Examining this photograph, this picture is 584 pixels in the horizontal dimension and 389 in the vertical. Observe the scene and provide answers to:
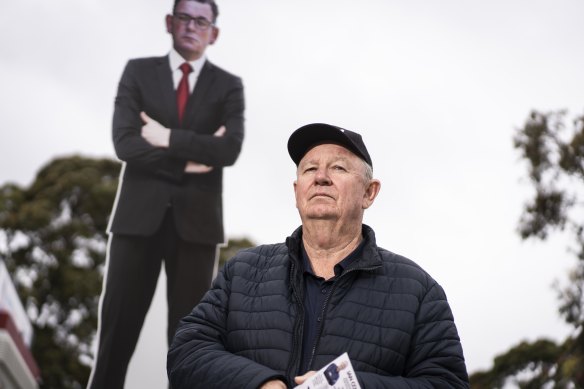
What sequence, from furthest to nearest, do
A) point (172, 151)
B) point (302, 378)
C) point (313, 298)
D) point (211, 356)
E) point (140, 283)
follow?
point (172, 151)
point (140, 283)
point (313, 298)
point (211, 356)
point (302, 378)

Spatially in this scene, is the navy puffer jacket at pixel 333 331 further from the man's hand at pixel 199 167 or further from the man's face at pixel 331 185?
the man's hand at pixel 199 167

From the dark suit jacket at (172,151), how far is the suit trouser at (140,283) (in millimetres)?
76

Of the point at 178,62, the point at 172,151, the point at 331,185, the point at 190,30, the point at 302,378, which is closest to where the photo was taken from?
the point at 302,378

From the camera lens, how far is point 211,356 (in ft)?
7.25

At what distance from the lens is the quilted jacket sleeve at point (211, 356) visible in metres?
2.13

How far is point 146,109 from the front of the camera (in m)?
5.43

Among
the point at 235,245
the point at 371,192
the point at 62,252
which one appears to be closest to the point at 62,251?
the point at 62,252

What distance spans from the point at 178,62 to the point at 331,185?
3.44 m

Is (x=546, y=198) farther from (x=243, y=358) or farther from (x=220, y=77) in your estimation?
(x=243, y=358)

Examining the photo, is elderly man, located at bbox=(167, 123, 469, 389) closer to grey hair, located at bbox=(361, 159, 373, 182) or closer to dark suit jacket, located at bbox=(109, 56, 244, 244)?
grey hair, located at bbox=(361, 159, 373, 182)

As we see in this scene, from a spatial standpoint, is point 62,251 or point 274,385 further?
point 62,251

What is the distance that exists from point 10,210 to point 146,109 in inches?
304

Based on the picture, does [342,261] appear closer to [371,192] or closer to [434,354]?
[371,192]

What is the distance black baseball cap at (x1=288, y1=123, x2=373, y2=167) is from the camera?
247 centimetres
